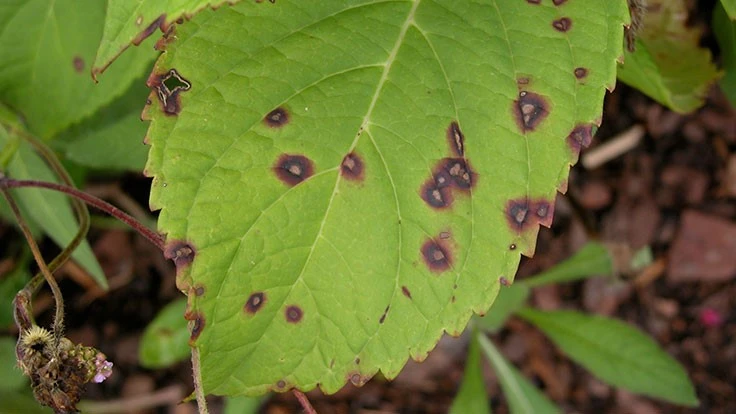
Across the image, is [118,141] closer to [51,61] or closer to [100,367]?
[51,61]

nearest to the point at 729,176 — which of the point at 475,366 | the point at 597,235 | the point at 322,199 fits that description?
the point at 597,235

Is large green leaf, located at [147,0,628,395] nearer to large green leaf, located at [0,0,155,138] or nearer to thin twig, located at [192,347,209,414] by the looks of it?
thin twig, located at [192,347,209,414]

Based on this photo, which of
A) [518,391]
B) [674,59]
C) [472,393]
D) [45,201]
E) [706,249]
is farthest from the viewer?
[706,249]

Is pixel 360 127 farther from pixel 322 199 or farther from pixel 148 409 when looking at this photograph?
pixel 148 409

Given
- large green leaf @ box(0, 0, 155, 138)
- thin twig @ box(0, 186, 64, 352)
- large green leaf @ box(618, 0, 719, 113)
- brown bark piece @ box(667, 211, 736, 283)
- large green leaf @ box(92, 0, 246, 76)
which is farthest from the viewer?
brown bark piece @ box(667, 211, 736, 283)

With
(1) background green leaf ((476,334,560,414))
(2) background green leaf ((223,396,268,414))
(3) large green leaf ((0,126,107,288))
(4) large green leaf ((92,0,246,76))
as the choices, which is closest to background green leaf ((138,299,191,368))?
(2) background green leaf ((223,396,268,414))

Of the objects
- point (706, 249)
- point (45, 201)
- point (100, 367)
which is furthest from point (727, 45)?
point (45, 201)

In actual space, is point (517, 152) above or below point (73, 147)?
above
